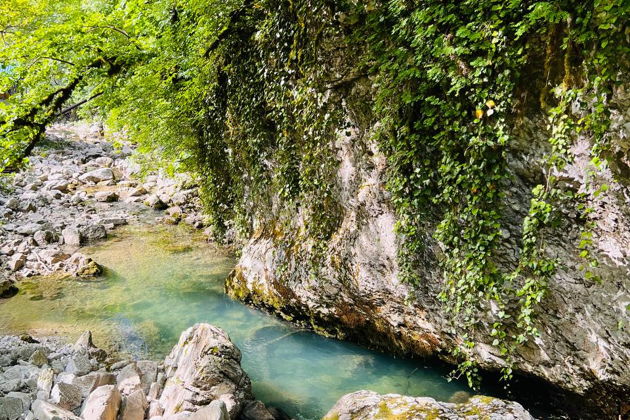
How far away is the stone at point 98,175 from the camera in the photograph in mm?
17322

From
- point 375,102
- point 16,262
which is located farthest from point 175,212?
point 375,102

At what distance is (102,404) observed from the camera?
153 inches

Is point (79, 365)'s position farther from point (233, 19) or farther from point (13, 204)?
point (13, 204)

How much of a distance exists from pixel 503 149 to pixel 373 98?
159 centimetres

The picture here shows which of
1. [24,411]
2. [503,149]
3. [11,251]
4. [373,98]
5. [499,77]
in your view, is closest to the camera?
[499,77]

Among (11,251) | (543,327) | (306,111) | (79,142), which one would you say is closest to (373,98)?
(306,111)

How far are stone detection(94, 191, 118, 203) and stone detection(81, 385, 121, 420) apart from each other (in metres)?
12.4

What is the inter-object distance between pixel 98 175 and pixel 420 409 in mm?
18322

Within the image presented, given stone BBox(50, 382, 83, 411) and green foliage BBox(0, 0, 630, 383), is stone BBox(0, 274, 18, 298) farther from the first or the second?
stone BBox(50, 382, 83, 411)

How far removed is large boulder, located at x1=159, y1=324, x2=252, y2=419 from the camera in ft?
13.4

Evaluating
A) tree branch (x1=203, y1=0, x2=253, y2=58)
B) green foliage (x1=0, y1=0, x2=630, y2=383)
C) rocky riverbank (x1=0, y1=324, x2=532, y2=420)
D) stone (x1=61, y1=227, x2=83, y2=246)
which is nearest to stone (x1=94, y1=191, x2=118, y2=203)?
stone (x1=61, y1=227, x2=83, y2=246)

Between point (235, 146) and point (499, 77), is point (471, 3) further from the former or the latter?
point (235, 146)

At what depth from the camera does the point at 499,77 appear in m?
3.07

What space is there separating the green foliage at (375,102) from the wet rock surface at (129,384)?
1801 millimetres
